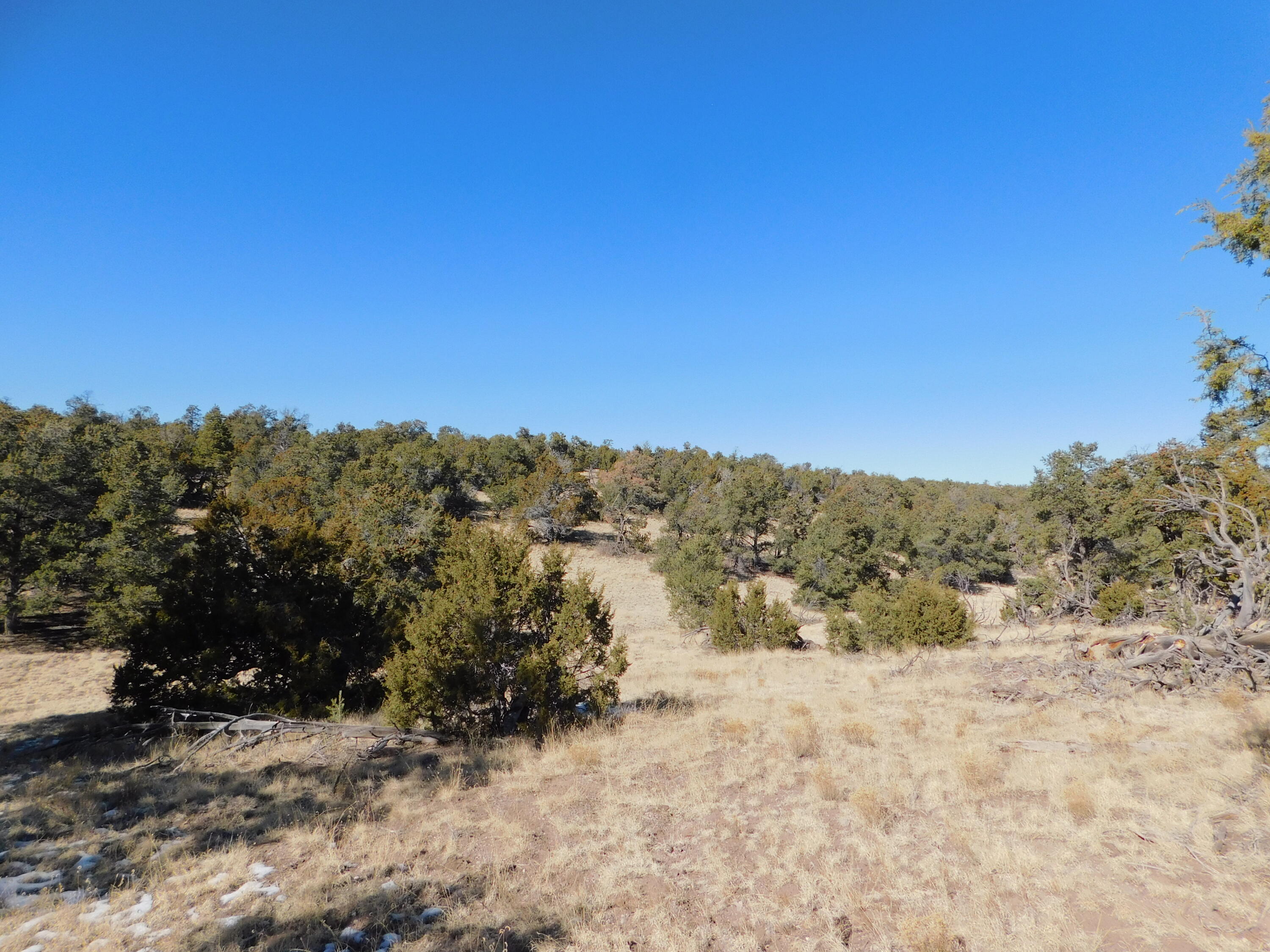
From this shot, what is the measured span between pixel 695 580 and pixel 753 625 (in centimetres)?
659

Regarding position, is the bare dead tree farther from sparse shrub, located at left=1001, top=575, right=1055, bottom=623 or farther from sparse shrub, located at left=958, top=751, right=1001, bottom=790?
sparse shrub, located at left=1001, top=575, right=1055, bottom=623

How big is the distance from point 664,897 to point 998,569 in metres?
52.5

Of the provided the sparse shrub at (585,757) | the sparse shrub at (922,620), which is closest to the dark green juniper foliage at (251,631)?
the sparse shrub at (585,757)

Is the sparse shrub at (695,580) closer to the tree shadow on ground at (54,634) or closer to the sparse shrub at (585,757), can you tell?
the sparse shrub at (585,757)

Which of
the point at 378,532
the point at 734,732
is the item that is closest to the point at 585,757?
the point at 734,732

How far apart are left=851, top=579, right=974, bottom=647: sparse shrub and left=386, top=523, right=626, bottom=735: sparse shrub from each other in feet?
42.8

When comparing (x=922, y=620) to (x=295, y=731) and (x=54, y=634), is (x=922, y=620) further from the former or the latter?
(x=54, y=634)

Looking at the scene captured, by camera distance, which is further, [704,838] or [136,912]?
[704,838]

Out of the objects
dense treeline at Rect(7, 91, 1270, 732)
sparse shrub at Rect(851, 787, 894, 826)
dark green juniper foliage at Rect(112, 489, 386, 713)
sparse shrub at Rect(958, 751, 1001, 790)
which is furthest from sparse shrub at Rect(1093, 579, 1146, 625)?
dark green juniper foliage at Rect(112, 489, 386, 713)

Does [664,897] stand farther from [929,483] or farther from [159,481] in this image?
[929,483]

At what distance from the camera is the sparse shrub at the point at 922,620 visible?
18.0 m

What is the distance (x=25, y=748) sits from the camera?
977 cm

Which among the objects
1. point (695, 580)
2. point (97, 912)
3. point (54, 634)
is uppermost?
point (695, 580)

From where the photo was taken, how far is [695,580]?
90.6 ft
